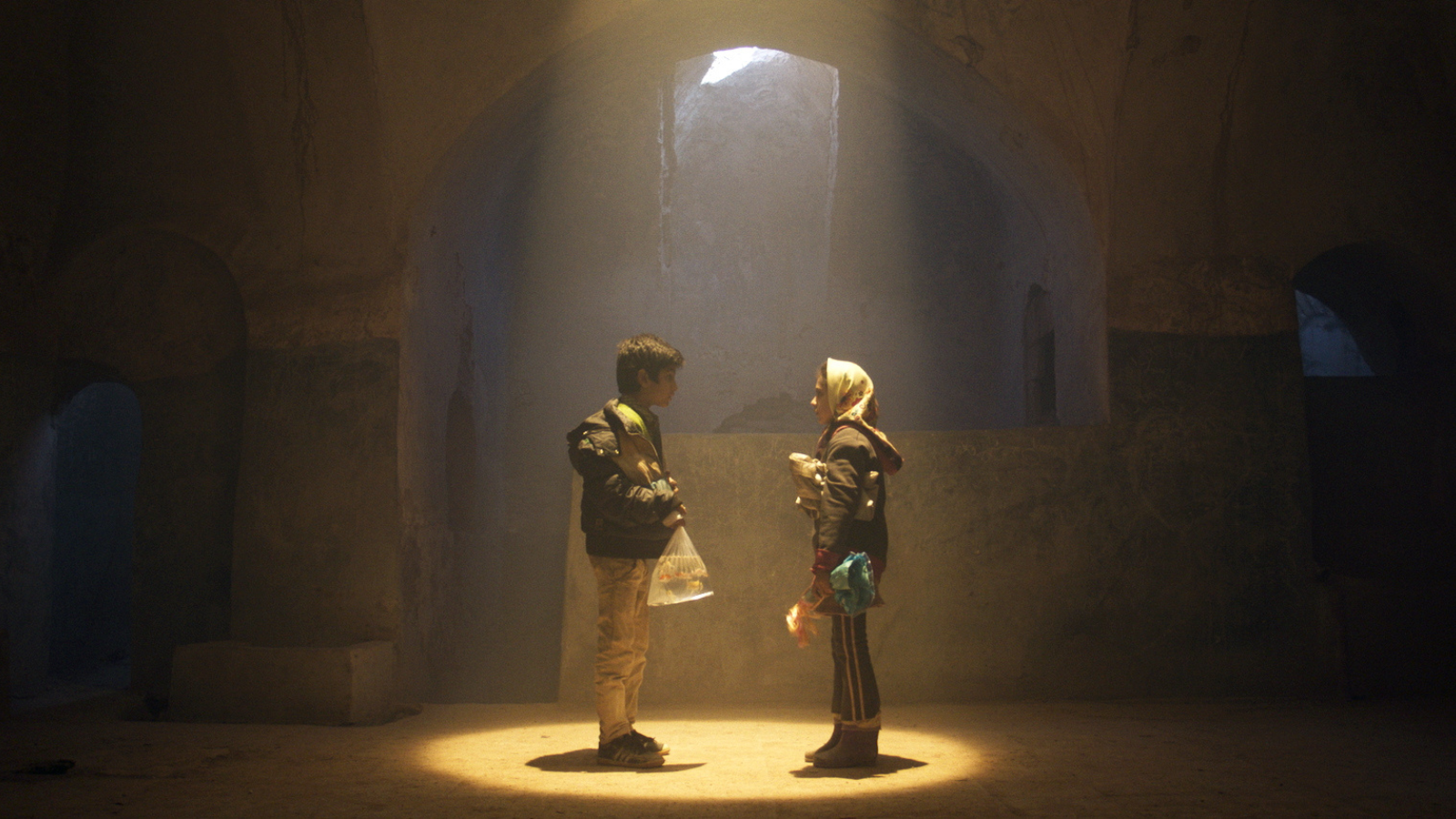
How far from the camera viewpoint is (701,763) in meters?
4.15

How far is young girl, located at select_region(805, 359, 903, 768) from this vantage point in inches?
152

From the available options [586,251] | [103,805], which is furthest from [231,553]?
[586,251]

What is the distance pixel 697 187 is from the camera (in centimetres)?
1189

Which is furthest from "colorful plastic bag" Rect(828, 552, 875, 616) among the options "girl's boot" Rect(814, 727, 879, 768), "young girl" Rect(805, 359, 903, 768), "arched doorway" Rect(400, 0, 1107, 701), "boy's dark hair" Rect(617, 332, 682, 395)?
"arched doorway" Rect(400, 0, 1107, 701)

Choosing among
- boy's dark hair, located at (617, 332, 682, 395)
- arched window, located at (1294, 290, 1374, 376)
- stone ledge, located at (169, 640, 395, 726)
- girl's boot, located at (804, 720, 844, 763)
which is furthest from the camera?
arched window, located at (1294, 290, 1374, 376)

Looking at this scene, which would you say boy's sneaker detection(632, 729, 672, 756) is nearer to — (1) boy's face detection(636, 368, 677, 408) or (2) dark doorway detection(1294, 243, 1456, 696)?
(1) boy's face detection(636, 368, 677, 408)

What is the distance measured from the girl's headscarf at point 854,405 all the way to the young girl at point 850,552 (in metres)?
0.02

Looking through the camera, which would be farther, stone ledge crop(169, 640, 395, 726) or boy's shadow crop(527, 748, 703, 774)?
stone ledge crop(169, 640, 395, 726)

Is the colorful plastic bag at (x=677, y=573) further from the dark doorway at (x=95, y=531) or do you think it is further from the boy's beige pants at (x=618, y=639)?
the dark doorway at (x=95, y=531)

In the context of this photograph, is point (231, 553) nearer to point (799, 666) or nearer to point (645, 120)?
point (799, 666)

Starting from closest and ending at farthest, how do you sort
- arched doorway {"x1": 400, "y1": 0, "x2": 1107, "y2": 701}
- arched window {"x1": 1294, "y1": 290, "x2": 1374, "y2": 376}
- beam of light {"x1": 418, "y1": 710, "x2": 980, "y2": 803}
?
beam of light {"x1": 418, "y1": 710, "x2": 980, "y2": 803} → arched doorway {"x1": 400, "y1": 0, "x2": 1107, "y2": 701} → arched window {"x1": 1294, "y1": 290, "x2": 1374, "y2": 376}

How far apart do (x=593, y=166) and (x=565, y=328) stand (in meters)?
1.82

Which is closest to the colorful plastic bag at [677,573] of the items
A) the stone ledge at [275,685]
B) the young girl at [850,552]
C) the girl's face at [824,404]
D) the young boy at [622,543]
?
the young boy at [622,543]

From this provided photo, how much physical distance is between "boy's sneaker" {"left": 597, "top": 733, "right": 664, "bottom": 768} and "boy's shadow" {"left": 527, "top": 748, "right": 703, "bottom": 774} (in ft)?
0.06
